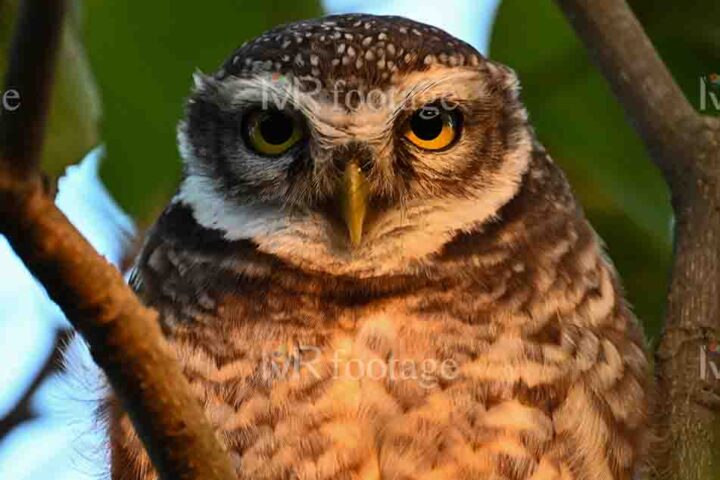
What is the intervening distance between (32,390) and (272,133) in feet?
2.84

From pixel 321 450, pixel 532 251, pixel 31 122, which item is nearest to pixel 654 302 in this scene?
pixel 532 251

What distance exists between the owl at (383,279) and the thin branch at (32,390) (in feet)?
0.92

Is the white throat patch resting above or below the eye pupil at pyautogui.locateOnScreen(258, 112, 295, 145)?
below

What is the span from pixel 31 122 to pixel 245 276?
130 cm

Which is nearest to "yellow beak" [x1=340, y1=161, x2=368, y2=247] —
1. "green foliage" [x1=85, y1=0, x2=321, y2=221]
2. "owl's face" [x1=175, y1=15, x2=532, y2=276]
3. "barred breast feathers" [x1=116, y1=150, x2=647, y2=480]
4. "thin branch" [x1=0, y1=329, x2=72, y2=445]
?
"owl's face" [x1=175, y1=15, x2=532, y2=276]

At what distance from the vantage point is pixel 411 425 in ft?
8.06

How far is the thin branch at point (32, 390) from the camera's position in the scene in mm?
2824

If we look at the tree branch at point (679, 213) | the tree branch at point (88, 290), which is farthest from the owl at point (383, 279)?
the tree branch at point (88, 290)

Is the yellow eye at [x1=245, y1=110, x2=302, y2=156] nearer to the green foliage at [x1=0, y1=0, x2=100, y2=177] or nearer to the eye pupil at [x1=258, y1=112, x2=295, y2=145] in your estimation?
the eye pupil at [x1=258, y1=112, x2=295, y2=145]

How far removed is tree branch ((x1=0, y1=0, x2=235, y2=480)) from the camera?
1344 millimetres

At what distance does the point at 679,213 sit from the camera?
239 cm

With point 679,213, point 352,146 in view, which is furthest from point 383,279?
point 679,213

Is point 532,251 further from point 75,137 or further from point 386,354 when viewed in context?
point 75,137

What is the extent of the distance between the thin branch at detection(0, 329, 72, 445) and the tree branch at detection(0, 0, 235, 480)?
128 centimetres
